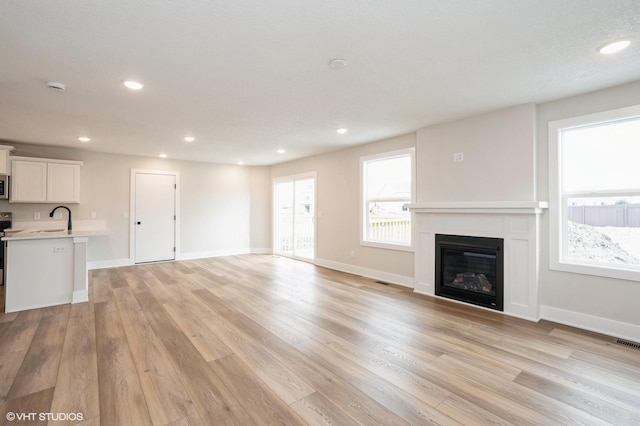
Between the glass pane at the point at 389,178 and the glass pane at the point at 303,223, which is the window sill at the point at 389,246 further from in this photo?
the glass pane at the point at 303,223

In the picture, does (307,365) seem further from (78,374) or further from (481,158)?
(481,158)

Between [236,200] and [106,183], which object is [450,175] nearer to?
[236,200]

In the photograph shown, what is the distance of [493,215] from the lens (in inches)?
148

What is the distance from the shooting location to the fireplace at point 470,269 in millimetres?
3741

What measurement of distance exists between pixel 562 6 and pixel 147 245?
7.61 metres

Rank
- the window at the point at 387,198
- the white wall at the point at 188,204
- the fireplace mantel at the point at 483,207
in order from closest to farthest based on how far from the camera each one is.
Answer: the fireplace mantel at the point at 483,207
the window at the point at 387,198
the white wall at the point at 188,204

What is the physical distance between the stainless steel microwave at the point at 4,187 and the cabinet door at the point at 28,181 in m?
0.09

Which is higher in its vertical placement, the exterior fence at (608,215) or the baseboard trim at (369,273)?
the exterior fence at (608,215)

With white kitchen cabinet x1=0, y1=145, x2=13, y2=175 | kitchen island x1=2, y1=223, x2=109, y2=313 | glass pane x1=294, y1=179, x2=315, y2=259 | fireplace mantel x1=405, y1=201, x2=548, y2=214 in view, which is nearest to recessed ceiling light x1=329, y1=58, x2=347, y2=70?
fireplace mantel x1=405, y1=201, x2=548, y2=214

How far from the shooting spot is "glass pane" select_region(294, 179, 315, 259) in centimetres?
740

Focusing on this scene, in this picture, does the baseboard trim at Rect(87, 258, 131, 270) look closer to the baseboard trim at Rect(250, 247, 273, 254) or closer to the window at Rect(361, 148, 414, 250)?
the baseboard trim at Rect(250, 247, 273, 254)

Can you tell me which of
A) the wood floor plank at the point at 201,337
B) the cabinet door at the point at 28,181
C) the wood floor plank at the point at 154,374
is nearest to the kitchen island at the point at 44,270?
the wood floor plank at the point at 154,374

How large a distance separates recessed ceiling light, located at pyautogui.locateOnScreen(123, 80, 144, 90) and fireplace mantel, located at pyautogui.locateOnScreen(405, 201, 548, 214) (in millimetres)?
3744

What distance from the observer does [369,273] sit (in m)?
5.51
